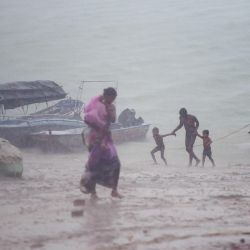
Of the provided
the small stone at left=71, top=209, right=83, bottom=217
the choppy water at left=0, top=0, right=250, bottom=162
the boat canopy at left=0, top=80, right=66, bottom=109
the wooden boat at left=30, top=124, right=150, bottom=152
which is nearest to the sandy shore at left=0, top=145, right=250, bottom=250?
the small stone at left=71, top=209, right=83, bottom=217

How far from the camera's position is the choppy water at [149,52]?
31.5 metres

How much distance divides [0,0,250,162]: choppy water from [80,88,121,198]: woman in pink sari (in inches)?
469

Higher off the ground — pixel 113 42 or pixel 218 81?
pixel 113 42

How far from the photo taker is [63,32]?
55.3m

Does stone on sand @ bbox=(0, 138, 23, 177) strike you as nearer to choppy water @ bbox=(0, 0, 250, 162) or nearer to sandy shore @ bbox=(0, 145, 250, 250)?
sandy shore @ bbox=(0, 145, 250, 250)

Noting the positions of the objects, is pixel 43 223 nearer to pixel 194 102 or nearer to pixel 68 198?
pixel 68 198

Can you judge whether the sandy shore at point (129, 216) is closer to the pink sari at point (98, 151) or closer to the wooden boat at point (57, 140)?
the pink sari at point (98, 151)

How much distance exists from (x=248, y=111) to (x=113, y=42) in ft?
77.8

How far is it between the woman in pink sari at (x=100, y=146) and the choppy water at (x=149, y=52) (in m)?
11.9

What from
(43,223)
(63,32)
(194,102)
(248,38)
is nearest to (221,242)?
(43,223)

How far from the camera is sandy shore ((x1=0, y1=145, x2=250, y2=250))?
4.85 meters

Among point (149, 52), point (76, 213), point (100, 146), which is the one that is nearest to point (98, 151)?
point (100, 146)

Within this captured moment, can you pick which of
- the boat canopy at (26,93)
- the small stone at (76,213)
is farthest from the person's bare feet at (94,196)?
the boat canopy at (26,93)

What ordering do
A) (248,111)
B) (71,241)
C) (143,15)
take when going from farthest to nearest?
(143,15) → (248,111) → (71,241)
